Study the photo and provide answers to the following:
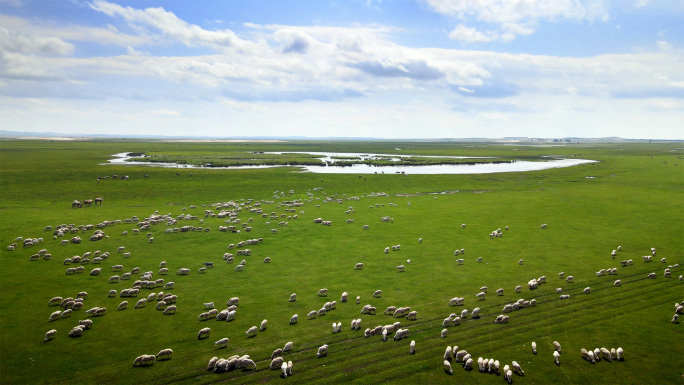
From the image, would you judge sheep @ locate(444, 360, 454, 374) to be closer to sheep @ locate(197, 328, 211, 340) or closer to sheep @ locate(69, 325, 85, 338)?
sheep @ locate(197, 328, 211, 340)

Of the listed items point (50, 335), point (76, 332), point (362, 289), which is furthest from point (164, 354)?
point (362, 289)

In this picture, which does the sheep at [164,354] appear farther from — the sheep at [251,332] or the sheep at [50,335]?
the sheep at [50,335]

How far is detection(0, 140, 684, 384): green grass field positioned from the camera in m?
16.6

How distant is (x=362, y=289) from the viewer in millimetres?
24391

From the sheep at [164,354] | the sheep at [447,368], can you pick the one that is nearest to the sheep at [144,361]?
the sheep at [164,354]

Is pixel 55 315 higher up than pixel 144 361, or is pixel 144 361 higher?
pixel 55 315

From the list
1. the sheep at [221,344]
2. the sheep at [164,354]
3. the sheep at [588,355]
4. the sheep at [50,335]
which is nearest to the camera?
the sheep at [588,355]

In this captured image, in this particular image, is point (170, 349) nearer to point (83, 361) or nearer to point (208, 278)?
point (83, 361)

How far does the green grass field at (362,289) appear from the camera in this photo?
16641mm

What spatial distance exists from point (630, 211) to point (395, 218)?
95.5 ft

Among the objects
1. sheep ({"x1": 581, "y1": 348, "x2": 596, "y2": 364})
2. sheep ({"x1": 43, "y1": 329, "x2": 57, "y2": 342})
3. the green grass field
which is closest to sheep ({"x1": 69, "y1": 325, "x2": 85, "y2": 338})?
the green grass field

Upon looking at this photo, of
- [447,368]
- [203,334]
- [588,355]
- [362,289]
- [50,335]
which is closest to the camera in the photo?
[447,368]

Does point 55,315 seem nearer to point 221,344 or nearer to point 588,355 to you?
point 221,344

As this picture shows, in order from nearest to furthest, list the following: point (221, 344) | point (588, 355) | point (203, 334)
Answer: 1. point (588, 355)
2. point (221, 344)
3. point (203, 334)
